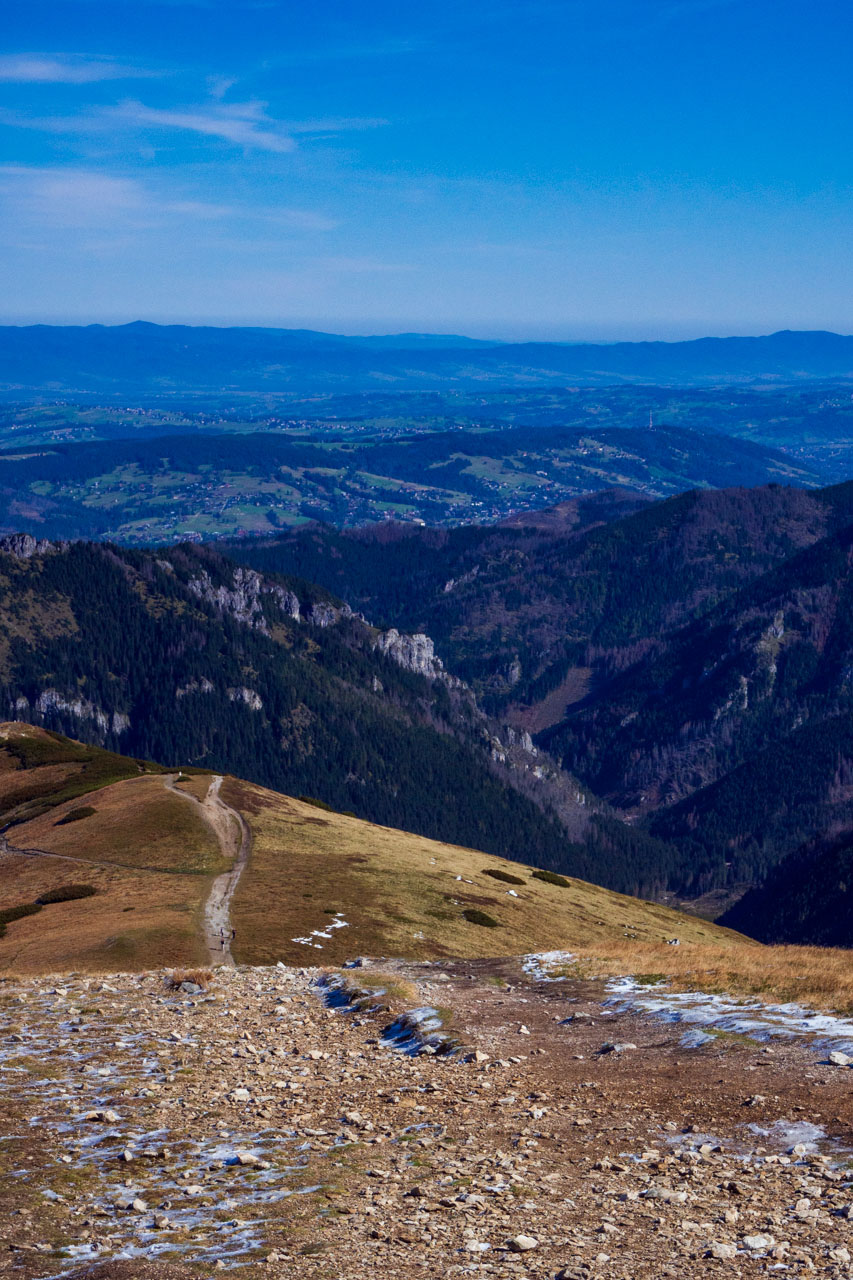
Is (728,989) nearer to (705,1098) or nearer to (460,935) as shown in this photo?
(705,1098)

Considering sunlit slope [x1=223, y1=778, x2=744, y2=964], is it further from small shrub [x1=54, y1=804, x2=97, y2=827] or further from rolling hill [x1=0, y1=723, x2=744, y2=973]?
small shrub [x1=54, y1=804, x2=97, y2=827]

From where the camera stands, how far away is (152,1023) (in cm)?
4700

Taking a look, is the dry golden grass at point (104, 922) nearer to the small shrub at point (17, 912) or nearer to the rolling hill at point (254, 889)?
the rolling hill at point (254, 889)

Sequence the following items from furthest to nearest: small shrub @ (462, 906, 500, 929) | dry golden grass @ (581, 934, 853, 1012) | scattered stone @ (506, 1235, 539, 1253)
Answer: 1. small shrub @ (462, 906, 500, 929)
2. dry golden grass @ (581, 934, 853, 1012)
3. scattered stone @ (506, 1235, 539, 1253)

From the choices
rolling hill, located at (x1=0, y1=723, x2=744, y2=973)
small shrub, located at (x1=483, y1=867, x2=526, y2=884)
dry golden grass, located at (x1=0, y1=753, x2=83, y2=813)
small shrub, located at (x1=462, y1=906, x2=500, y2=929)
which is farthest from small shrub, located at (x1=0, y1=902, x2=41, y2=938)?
dry golden grass, located at (x1=0, y1=753, x2=83, y2=813)

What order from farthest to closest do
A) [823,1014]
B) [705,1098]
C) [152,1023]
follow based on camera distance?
[152,1023] < [823,1014] < [705,1098]

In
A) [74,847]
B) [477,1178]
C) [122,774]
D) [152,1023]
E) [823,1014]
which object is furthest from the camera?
[122,774]

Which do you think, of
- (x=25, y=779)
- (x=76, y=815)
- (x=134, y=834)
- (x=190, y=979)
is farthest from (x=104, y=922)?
(x=25, y=779)

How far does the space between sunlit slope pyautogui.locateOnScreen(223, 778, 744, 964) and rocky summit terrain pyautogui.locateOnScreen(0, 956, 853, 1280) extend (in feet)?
91.1

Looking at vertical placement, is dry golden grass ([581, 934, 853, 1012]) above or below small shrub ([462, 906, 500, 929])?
above

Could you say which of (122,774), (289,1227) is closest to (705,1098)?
(289,1227)

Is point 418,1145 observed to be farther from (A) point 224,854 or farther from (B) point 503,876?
(B) point 503,876

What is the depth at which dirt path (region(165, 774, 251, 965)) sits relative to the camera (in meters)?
71.9

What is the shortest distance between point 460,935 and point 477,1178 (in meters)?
55.8
